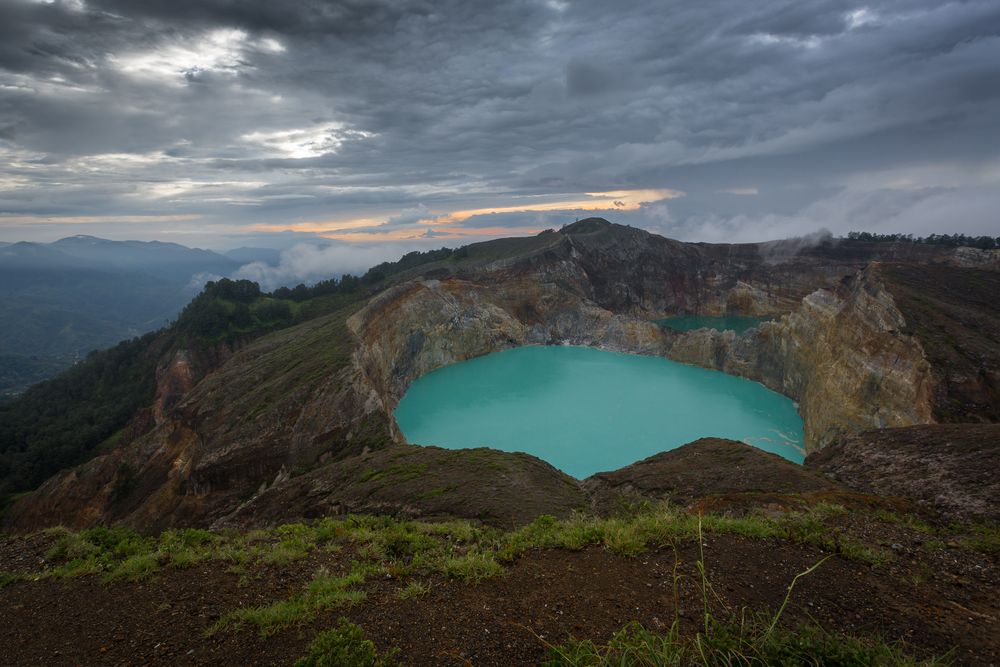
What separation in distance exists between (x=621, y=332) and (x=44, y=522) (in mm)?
50559

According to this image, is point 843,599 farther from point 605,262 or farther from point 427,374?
point 605,262

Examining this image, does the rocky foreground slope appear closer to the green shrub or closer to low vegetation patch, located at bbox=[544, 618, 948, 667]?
the green shrub

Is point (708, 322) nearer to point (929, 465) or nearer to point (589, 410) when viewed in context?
point (589, 410)

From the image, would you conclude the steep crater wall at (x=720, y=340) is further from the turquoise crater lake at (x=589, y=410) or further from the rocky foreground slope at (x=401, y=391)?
the turquoise crater lake at (x=589, y=410)

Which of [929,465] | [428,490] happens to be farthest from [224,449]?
[929,465]

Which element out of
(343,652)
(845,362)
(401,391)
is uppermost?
(343,652)

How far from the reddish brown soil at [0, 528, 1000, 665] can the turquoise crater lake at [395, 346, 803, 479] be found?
61.8 feet

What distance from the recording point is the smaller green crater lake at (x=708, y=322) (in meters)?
67.6

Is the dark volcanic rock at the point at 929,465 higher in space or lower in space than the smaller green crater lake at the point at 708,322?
higher

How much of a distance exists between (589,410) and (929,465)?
22909mm

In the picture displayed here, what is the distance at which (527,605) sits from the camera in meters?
4.89

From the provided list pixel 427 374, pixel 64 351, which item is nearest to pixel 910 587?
pixel 427 374

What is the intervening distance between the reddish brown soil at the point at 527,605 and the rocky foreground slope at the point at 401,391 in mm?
6245

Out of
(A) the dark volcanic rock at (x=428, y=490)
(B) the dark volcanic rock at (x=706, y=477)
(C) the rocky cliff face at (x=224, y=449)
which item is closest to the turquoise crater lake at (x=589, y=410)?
(C) the rocky cliff face at (x=224, y=449)
